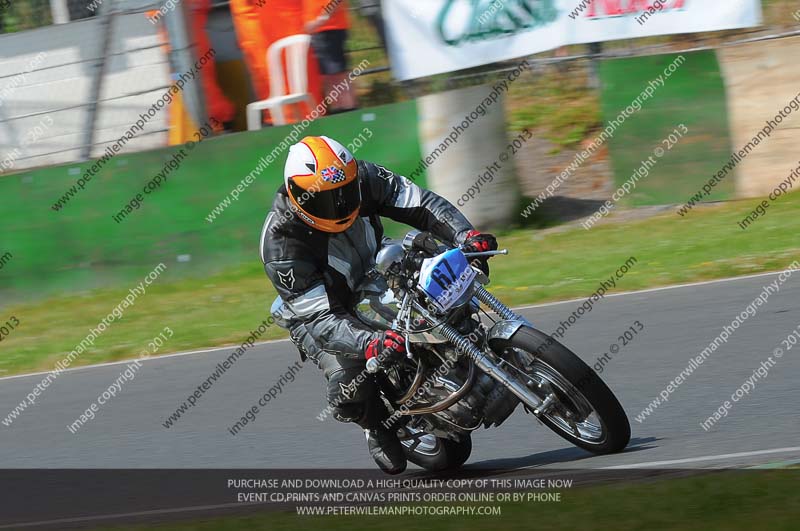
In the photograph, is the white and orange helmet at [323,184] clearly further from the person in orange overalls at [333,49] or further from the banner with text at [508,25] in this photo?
the person in orange overalls at [333,49]

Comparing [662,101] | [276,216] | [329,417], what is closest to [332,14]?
[662,101]

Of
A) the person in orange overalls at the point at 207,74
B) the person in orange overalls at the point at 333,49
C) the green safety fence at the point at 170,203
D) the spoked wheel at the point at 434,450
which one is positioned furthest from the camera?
the person in orange overalls at the point at 207,74

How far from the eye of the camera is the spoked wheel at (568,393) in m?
5.18

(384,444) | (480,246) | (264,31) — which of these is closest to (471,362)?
(480,246)

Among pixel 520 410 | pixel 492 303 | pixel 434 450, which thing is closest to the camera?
pixel 492 303

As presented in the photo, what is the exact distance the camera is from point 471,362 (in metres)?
5.43

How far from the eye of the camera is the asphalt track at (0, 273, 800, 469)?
584 centimetres

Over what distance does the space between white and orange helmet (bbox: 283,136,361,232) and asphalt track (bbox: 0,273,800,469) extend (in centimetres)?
168

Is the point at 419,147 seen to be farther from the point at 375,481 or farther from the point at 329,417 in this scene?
the point at 375,481

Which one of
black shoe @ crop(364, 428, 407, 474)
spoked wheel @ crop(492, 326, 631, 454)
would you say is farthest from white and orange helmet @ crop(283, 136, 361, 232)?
black shoe @ crop(364, 428, 407, 474)

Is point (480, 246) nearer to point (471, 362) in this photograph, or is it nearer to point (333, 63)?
point (471, 362)

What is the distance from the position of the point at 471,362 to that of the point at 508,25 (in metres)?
8.02

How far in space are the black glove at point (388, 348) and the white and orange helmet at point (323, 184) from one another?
0.66 metres

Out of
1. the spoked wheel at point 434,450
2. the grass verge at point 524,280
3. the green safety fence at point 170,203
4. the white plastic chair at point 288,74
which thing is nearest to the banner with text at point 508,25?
the green safety fence at point 170,203
